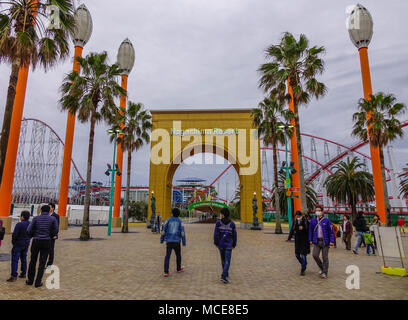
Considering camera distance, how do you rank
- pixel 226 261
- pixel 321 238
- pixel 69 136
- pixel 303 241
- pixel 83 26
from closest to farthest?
pixel 226 261 → pixel 321 238 → pixel 303 241 → pixel 69 136 → pixel 83 26

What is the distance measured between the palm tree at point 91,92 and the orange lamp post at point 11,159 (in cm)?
443

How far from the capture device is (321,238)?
22.4 feet

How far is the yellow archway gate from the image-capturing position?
2998 cm

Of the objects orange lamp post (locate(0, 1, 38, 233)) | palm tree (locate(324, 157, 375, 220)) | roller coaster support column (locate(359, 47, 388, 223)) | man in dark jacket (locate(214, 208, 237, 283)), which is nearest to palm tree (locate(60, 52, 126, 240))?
orange lamp post (locate(0, 1, 38, 233))

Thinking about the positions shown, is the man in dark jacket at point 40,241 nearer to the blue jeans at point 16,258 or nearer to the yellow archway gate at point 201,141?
Result: the blue jeans at point 16,258

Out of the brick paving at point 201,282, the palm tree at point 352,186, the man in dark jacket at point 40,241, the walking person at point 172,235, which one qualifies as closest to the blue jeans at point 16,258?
the brick paving at point 201,282

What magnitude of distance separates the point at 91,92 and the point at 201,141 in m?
15.9

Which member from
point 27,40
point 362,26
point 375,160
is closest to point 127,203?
point 27,40

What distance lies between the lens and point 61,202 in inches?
915

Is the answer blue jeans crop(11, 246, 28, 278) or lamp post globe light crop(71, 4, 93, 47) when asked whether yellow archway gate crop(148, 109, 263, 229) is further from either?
blue jeans crop(11, 246, 28, 278)

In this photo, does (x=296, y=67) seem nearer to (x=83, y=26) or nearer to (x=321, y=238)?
(x=321, y=238)

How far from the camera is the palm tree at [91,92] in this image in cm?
1602

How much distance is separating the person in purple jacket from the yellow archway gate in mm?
22637
